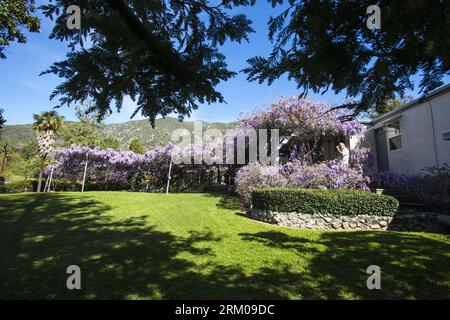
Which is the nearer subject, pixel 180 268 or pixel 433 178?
pixel 180 268

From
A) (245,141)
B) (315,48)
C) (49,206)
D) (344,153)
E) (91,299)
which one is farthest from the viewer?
(245,141)

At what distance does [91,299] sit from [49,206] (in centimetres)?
946

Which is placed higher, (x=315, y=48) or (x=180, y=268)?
(x=315, y=48)

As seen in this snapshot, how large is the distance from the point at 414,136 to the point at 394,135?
5.58 feet

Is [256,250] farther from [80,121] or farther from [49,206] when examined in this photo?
[80,121]

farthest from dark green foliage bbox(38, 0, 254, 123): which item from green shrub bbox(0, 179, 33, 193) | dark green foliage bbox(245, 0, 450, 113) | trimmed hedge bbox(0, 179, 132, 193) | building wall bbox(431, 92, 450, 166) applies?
green shrub bbox(0, 179, 33, 193)

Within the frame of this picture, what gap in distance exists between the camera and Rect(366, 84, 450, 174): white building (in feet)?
34.4

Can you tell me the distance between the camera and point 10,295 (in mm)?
3734

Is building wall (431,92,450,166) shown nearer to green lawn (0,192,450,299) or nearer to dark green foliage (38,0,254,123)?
green lawn (0,192,450,299)

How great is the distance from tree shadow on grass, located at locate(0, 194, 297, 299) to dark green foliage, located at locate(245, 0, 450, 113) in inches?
126

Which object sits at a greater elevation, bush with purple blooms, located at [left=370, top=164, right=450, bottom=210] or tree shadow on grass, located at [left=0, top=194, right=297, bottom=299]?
bush with purple blooms, located at [left=370, top=164, right=450, bottom=210]

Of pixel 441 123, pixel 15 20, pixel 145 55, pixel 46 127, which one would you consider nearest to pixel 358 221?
pixel 441 123
